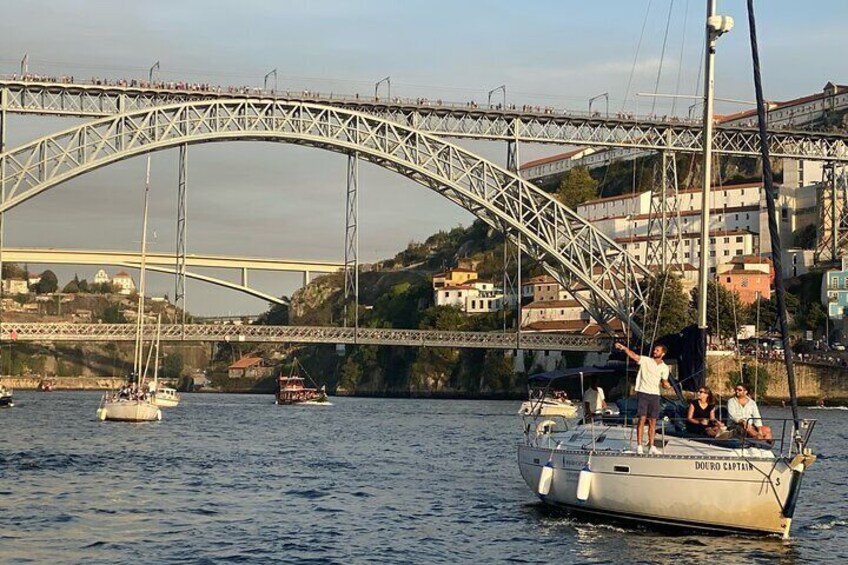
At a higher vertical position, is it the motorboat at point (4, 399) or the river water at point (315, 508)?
the motorboat at point (4, 399)

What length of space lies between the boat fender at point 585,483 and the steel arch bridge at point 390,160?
54820mm

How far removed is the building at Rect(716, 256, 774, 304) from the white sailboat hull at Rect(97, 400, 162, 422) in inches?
2135

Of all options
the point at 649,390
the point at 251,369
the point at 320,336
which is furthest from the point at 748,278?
the point at 649,390

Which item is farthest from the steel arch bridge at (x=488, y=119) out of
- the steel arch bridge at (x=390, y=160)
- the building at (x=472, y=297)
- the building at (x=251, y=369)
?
the building at (x=251, y=369)

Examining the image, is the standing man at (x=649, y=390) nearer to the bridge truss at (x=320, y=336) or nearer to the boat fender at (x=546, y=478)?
the boat fender at (x=546, y=478)

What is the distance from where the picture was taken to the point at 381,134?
8331cm

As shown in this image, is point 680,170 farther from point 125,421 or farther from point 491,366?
point 125,421

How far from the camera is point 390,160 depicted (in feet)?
268

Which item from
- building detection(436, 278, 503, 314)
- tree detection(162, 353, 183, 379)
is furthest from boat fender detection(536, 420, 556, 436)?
tree detection(162, 353, 183, 379)

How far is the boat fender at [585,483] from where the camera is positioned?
25188 mm

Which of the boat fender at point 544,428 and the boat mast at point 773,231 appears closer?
the boat mast at point 773,231

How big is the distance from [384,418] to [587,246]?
24.1 m

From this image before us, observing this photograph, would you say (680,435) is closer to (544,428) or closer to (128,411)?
(544,428)

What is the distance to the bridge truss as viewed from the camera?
96000 millimetres
